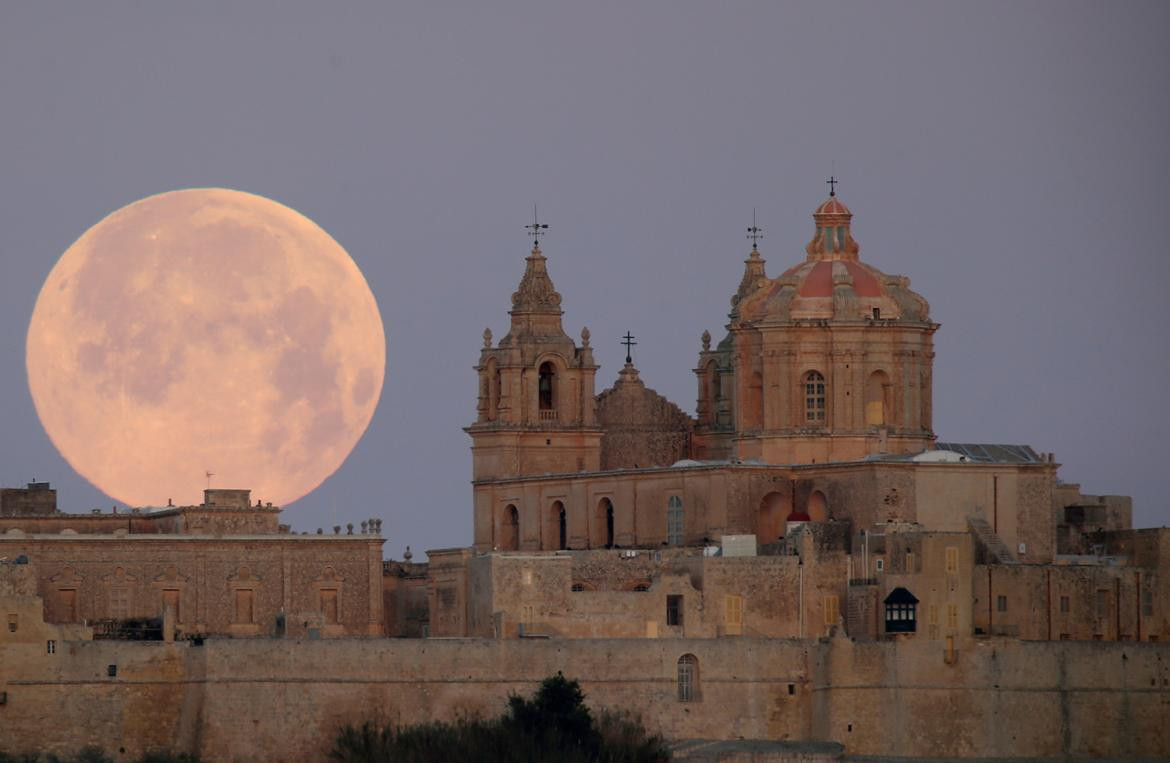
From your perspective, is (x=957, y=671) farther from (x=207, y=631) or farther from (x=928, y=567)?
(x=207, y=631)

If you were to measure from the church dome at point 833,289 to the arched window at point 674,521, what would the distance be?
4.77 metres

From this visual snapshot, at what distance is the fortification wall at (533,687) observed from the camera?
9131 cm

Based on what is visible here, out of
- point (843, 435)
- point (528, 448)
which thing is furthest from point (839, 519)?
point (528, 448)

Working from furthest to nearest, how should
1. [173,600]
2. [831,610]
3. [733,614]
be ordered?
[173,600]
[831,610]
[733,614]

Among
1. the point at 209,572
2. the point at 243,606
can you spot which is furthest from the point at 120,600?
the point at 243,606

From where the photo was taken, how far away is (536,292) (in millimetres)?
106750

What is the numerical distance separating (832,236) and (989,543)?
11138 millimetres

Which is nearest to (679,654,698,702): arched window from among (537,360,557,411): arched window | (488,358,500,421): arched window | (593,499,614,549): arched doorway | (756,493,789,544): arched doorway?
(756,493,789,544): arched doorway

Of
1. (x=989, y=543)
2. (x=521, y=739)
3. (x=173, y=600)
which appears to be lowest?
(x=521, y=739)

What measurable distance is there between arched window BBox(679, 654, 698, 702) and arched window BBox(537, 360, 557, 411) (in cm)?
1500

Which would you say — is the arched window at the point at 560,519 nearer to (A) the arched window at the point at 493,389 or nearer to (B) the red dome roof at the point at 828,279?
(A) the arched window at the point at 493,389

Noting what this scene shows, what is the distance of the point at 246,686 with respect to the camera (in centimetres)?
9150

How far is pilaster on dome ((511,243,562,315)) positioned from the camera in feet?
350

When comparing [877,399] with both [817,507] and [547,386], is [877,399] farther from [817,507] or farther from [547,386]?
[547,386]
